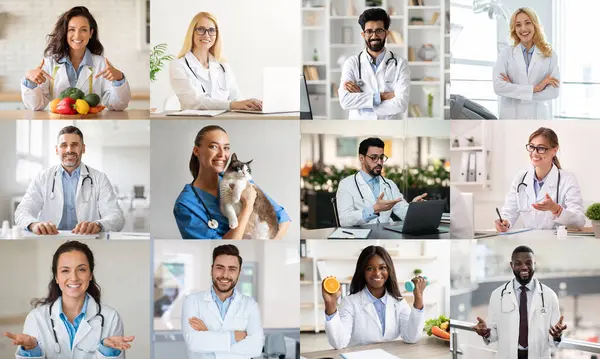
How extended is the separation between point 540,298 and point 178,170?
177 centimetres

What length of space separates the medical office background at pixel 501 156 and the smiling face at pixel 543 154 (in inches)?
1.2

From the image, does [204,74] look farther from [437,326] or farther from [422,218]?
[437,326]

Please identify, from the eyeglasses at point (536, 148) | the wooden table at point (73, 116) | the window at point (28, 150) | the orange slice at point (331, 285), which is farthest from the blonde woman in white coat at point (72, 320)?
the eyeglasses at point (536, 148)

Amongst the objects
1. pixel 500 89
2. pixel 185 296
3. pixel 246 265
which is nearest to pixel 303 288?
pixel 246 265

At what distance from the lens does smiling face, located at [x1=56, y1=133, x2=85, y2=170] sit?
3381 mm

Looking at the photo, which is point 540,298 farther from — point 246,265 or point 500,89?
point 246,265

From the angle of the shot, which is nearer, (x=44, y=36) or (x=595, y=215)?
(x=595, y=215)

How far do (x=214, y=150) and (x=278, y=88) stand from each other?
407 millimetres

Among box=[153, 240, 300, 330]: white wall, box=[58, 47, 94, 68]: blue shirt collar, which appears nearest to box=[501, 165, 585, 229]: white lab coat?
box=[153, 240, 300, 330]: white wall

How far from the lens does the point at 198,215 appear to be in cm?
338

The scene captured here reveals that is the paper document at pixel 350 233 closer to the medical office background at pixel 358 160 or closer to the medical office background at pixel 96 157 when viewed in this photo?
the medical office background at pixel 358 160

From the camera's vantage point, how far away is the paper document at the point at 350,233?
132 inches

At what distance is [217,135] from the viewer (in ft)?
11.1

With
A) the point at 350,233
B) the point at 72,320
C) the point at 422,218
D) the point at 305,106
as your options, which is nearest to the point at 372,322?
the point at 350,233
